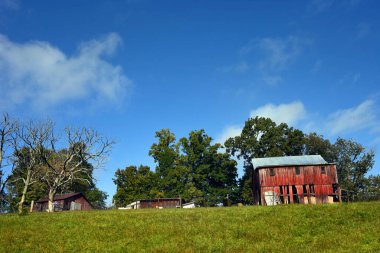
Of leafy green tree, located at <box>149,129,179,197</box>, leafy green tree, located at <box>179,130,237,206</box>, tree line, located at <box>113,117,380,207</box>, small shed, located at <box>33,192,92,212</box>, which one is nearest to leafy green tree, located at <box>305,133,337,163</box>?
tree line, located at <box>113,117,380,207</box>

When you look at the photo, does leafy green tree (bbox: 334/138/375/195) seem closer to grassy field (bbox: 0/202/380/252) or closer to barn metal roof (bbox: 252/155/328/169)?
barn metal roof (bbox: 252/155/328/169)

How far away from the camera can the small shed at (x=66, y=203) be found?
74.4 m

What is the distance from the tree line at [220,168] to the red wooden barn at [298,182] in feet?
89.1

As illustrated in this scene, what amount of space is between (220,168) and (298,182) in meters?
32.8

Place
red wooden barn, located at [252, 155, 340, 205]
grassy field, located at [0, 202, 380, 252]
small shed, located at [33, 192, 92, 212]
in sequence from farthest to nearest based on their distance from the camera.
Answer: small shed, located at [33, 192, 92, 212], red wooden barn, located at [252, 155, 340, 205], grassy field, located at [0, 202, 380, 252]

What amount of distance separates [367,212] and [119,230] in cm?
1771

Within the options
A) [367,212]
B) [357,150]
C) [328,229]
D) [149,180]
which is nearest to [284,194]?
[367,212]

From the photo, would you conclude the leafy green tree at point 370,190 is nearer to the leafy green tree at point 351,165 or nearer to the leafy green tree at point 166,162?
the leafy green tree at point 351,165

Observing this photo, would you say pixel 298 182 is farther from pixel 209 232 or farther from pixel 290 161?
pixel 209 232

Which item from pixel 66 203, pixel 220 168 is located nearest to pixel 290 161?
pixel 220 168

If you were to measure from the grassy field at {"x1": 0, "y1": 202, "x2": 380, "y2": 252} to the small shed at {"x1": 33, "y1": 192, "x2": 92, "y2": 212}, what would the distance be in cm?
4770

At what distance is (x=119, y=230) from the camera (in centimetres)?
2392

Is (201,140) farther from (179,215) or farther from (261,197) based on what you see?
(179,215)

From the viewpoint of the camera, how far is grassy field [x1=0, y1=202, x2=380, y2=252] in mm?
19188
